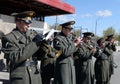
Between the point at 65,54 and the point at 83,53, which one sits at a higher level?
the point at 65,54

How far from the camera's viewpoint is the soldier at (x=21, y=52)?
156 inches

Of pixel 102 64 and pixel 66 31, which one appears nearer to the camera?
pixel 66 31

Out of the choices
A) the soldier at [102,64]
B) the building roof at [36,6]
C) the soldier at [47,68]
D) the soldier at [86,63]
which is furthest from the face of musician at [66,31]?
the building roof at [36,6]

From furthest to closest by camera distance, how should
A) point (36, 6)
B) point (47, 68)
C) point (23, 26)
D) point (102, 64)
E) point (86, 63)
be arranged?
1. point (36, 6)
2. point (102, 64)
3. point (47, 68)
4. point (86, 63)
5. point (23, 26)

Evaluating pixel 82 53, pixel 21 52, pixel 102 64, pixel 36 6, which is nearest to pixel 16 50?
pixel 21 52

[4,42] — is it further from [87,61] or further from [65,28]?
[87,61]

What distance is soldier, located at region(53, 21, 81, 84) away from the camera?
580 cm

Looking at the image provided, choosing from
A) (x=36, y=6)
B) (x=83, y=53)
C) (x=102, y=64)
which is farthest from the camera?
(x=36, y=6)

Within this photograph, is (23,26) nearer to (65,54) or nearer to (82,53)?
(65,54)

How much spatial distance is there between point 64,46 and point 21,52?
192cm

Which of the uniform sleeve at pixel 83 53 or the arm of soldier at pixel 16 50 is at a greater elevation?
the arm of soldier at pixel 16 50

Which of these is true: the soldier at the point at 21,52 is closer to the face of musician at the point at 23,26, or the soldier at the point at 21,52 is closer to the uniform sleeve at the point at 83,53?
the face of musician at the point at 23,26

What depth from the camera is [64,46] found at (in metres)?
5.80

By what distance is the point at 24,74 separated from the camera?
4.12 meters
